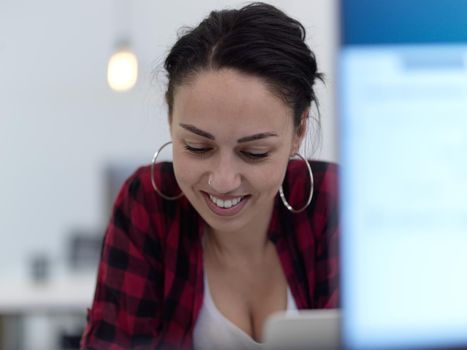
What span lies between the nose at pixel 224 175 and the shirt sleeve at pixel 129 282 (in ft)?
0.63

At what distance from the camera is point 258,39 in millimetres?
927

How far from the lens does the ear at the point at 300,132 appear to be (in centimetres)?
97

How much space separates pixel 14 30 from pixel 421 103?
15.4 ft

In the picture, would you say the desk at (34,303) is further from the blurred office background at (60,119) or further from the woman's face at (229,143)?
the woman's face at (229,143)

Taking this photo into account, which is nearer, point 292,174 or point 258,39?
point 258,39

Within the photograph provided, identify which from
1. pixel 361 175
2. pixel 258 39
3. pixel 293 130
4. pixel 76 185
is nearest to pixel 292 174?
pixel 293 130

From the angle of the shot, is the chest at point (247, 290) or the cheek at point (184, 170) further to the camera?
the chest at point (247, 290)

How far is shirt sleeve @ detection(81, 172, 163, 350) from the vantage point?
0.96 m

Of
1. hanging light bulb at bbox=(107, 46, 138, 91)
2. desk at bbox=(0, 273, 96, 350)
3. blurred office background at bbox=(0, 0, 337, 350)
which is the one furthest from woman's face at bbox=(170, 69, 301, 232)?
blurred office background at bbox=(0, 0, 337, 350)

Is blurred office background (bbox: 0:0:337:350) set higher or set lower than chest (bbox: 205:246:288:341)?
higher

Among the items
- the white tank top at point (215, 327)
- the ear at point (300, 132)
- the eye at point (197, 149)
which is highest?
the ear at point (300, 132)

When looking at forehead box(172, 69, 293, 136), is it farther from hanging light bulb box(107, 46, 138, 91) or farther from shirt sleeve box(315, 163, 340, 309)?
hanging light bulb box(107, 46, 138, 91)

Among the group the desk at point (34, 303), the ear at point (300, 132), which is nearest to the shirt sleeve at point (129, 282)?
the ear at point (300, 132)

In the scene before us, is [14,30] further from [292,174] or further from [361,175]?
[361,175]
